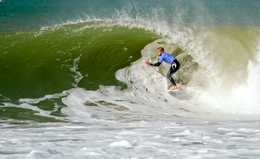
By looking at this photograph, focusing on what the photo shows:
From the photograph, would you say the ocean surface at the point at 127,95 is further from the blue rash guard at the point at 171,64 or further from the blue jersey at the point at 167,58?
the blue jersey at the point at 167,58

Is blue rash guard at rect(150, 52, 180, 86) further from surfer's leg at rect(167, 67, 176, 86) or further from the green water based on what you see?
the green water

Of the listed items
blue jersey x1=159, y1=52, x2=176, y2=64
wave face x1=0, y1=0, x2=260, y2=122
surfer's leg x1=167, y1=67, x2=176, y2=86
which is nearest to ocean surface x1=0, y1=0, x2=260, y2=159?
wave face x1=0, y1=0, x2=260, y2=122

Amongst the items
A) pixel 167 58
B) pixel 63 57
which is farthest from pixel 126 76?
pixel 63 57

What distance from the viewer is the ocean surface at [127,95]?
4.59 m

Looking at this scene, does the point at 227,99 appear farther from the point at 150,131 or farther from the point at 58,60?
the point at 58,60

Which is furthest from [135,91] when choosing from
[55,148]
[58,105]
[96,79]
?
[55,148]

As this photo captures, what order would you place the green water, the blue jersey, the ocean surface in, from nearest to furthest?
the ocean surface → the green water → the blue jersey

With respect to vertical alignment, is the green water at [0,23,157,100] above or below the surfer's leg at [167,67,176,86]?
above

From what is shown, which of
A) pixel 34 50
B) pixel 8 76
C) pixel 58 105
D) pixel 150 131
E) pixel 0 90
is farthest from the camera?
pixel 34 50

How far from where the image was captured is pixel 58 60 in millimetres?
12367

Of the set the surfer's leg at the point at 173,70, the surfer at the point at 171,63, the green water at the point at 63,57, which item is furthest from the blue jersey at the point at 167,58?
the green water at the point at 63,57

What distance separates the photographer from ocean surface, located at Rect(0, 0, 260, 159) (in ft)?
15.1

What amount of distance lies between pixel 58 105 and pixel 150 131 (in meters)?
3.60

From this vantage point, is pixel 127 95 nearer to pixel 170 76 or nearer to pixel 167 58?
pixel 170 76
